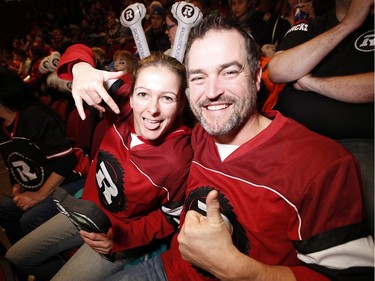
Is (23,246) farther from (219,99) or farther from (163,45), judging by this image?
(163,45)

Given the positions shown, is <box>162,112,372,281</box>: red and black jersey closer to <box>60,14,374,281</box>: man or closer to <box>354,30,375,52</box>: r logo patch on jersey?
<box>60,14,374,281</box>: man

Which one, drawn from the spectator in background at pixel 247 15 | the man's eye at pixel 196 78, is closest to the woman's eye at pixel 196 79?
the man's eye at pixel 196 78

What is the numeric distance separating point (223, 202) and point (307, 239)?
37 cm

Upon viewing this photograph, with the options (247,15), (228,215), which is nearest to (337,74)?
(228,215)

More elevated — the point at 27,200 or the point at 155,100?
the point at 155,100

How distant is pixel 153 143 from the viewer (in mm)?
1563

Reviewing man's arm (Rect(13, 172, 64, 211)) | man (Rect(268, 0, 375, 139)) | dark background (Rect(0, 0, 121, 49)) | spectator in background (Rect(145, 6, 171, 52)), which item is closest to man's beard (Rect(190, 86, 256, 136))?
man (Rect(268, 0, 375, 139))

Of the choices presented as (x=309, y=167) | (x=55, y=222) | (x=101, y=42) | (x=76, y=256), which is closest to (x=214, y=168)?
(x=309, y=167)

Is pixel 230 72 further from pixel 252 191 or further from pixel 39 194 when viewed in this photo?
pixel 39 194

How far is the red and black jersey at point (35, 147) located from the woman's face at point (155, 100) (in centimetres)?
99

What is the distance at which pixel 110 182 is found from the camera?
1.61m

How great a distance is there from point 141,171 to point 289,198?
827mm

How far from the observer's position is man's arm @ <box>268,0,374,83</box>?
109 cm

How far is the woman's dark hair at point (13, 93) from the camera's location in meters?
2.14
